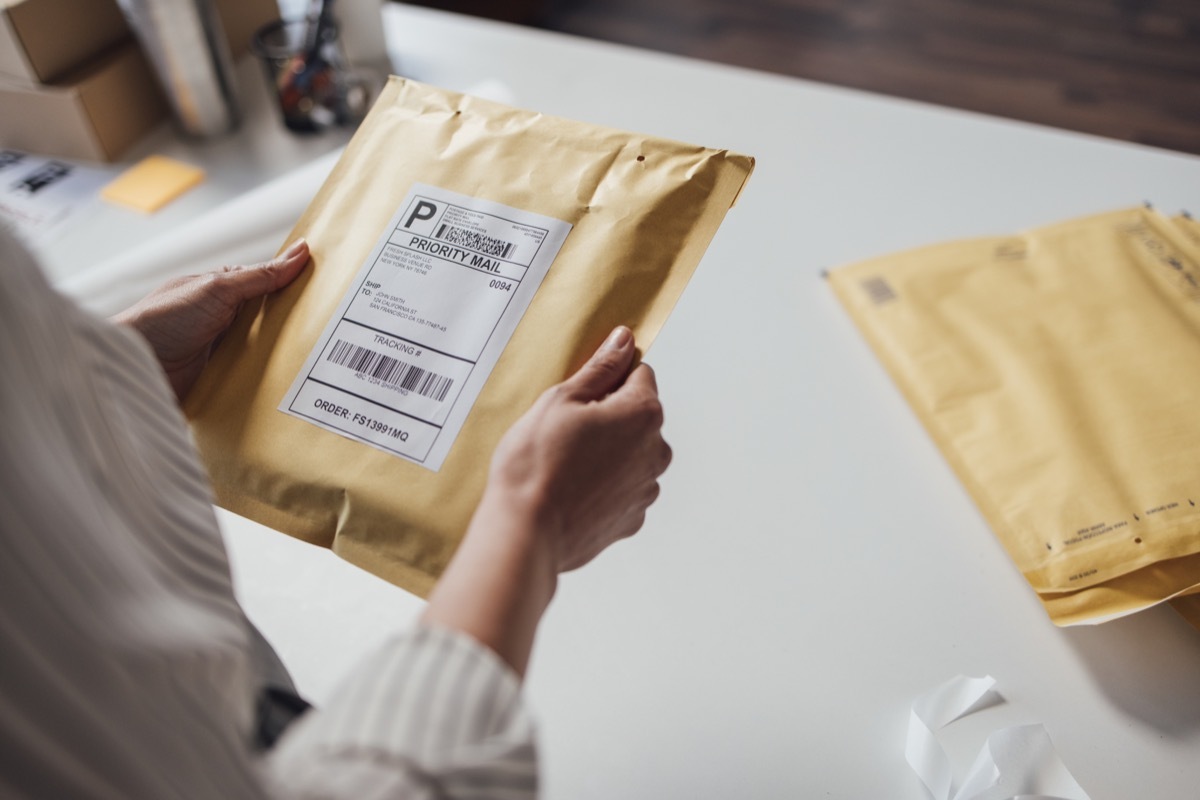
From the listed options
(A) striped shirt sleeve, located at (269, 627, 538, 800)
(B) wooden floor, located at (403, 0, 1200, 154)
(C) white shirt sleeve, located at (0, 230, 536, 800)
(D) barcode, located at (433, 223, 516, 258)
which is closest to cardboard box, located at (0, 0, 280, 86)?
(D) barcode, located at (433, 223, 516, 258)

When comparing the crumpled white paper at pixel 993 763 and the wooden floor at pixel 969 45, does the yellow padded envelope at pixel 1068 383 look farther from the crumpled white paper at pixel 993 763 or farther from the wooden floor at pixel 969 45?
the wooden floor at pixel 969 45

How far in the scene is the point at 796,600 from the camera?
0.64 metres

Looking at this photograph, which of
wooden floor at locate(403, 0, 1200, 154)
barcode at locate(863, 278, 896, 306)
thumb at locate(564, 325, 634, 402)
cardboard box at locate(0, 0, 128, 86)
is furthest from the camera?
wooden floor at locate(403, 0, 1200, 154)

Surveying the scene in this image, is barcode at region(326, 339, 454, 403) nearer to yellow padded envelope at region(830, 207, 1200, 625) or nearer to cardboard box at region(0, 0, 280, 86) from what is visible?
yellow padded envelope at region(830, 207, 1200, 625)

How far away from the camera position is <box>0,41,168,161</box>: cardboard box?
40.2 inches

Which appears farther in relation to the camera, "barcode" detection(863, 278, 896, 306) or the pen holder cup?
the pen holder cup

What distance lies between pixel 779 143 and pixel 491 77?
391 millimetres

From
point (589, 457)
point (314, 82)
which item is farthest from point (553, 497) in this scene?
point (314, 82)

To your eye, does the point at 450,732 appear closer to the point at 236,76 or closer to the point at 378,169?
the point at 378,169

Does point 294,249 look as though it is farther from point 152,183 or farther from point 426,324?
point 152,183

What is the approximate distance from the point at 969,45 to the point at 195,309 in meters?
2.27

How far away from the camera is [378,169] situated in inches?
25.4

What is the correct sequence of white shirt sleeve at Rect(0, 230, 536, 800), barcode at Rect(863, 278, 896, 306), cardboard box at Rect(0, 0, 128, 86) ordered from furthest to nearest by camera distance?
cardboard box at Rect(0, 0, 128, 86)
barcode at Rect(863, 278, 896, 306)
white shirt sleeve at Rect(0, 230, 536, 800)

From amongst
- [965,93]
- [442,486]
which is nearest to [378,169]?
[442,486]
